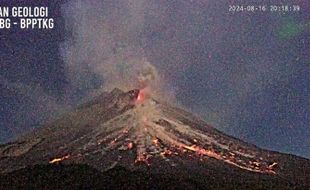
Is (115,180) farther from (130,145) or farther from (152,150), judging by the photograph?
(130,145)

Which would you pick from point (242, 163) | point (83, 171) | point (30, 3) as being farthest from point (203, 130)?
point (30, 3)

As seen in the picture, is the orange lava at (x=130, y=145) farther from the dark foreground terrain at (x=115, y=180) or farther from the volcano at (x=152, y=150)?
the dark foreground terrain at (x=115, y=180)

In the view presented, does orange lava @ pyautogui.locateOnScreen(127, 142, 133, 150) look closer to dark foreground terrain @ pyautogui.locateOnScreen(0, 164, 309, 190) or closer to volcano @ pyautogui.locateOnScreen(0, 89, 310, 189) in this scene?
volcano @ pyautogui.locateOnScreen(0, 89, 310, 189)

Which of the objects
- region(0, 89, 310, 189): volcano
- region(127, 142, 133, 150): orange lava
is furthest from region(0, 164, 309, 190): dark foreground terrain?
region(127, 142, 133, 150): orange lava

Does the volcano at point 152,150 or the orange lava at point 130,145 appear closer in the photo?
the volcano at point 152,150

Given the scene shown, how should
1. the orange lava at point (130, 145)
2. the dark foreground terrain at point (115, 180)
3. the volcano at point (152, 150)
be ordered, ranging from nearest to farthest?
1. the dark foreground terrain at point (115, 180)
2. the volcano at point (152, 150)
3. the orange lava at point (130, 145)

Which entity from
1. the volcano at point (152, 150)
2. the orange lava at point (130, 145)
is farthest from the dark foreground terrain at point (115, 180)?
the orange lava at point (130, 145)

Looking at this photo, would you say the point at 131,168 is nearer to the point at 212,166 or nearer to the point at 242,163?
the point at 212,166

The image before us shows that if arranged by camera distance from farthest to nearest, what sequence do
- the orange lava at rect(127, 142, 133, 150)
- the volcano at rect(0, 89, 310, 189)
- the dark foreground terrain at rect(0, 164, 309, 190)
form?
the orange lava at rect(127, 142, 133, 150), the volcano at rect(0, 89, 310, 189), the dark foreground terrain at rect(0, 164, 309, 190)

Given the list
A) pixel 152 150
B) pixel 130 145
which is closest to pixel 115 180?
pixel 152 150
